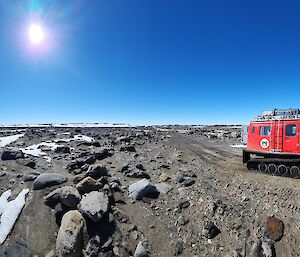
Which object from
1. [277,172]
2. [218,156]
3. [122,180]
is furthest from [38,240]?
[218,156]

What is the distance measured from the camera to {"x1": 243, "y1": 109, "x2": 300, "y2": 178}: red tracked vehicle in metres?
17.3

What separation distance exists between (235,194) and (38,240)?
9.94m

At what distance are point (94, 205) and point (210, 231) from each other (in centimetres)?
553

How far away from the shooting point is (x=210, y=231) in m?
11.5

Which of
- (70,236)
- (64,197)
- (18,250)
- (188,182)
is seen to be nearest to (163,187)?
(188,182)

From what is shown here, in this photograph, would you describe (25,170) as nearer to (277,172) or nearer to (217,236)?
(217,236)

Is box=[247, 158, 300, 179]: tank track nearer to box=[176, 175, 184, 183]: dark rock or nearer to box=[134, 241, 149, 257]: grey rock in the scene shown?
box=[176, 175, 184, 183]: dark rock

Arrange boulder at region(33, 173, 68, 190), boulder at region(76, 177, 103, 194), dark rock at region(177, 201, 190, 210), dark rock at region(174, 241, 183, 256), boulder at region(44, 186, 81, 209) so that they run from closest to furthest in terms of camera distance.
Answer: dark rock at region(174, 241, 183, 256) < boulder at region(44, 186, 81, 209) < dark rock at region(177, 201, 190, 210) < boulder at region(76, 177, 103, 194) < boulder at region(33, 173, 68, 190)

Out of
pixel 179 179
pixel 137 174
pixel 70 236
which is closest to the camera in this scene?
pixel 70 236

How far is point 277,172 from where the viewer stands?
17844 millimetres

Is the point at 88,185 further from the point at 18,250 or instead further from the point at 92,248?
the point at 18,250

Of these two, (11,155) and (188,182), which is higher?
(11,155)

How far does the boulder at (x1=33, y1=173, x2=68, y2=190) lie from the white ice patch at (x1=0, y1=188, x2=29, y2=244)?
A: 62 centimetres

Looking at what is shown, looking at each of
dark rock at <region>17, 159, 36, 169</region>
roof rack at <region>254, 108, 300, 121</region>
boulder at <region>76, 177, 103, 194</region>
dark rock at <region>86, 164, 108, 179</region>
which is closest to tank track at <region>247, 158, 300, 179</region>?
roof rack at <region>254, 108, 300, 121</region>
